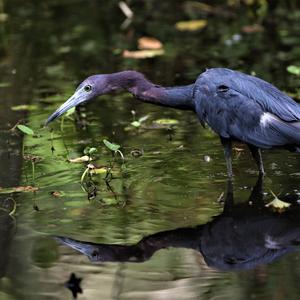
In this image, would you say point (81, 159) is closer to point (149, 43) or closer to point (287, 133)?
point (287, 133)

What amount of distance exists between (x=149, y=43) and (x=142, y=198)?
5.63 m

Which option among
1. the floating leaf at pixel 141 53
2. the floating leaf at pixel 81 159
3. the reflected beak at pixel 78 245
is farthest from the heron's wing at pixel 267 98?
the floating leaf at pixel 141 53

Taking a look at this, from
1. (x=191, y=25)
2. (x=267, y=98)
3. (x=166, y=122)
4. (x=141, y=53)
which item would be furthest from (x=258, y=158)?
(x=191, y=25)

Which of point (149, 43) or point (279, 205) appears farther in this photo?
point (149, 43)

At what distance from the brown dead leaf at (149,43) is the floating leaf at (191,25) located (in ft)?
2.70

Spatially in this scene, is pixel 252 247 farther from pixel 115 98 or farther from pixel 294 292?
pixel 115 98

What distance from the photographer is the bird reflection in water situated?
5.37 meters

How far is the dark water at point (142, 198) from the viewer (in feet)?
16.7

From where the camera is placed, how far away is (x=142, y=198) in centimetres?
642

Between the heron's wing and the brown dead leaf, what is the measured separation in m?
5.19

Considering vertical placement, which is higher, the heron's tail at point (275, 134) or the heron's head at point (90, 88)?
the heron's tail at point (275, 134)

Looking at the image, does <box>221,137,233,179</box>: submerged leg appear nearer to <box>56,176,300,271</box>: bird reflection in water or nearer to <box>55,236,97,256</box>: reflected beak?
<box>56,176,300,271</box>: bird reflection in water

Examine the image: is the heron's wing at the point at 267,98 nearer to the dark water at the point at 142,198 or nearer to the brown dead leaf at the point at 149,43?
the dark water at the point at 142,198

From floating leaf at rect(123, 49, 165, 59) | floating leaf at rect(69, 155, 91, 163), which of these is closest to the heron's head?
floating leaf at rect(69, 155, 91, 163)
